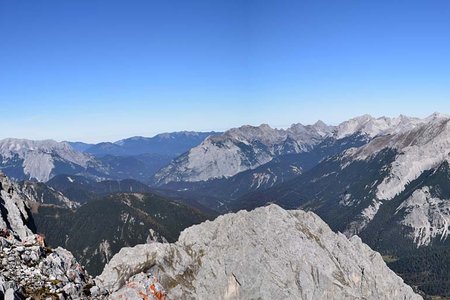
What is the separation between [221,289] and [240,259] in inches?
604

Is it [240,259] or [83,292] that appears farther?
[240,259]

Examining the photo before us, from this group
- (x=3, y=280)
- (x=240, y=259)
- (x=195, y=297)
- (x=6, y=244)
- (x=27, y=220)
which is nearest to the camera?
(x=3, y=280)

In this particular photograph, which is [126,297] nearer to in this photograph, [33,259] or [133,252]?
[33,259]

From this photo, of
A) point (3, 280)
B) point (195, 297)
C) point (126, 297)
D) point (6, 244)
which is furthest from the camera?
point (195, 297)

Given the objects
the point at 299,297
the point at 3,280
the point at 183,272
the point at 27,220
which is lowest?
the point at 299,297

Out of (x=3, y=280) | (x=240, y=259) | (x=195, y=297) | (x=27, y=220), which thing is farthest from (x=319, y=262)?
(x=3, y=280)

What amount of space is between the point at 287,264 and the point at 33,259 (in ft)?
554

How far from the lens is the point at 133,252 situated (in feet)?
590

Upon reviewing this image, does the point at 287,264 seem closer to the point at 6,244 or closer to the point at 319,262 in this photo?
the point at 319,262

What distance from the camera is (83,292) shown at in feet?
126

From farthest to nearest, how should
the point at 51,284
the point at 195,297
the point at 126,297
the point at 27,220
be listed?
the point at 195,297 < the point at 27,220 < the point at 126,297 < the point at 51,284

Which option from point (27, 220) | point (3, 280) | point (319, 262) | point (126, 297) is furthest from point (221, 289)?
point (3, 280)

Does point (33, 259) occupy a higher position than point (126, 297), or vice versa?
point (33, 259)

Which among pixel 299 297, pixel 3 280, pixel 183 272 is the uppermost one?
pixel 3 280
